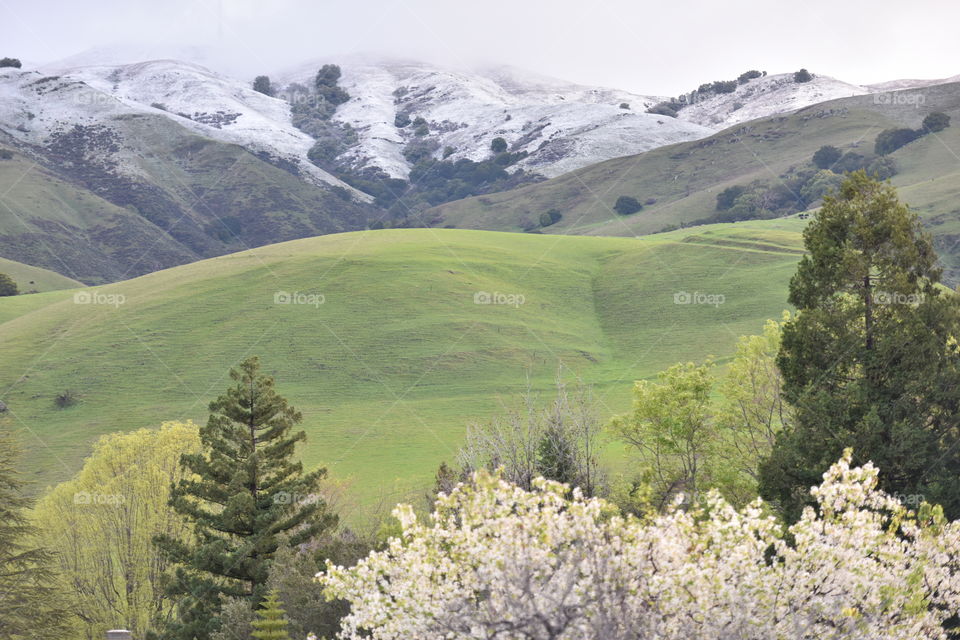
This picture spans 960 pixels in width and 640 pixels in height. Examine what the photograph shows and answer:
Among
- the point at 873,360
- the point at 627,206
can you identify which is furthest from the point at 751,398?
the point at 627,206

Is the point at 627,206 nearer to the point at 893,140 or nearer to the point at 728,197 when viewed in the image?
the point at 728,197

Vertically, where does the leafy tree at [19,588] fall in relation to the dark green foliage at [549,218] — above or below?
below

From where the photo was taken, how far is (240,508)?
84.6 feet

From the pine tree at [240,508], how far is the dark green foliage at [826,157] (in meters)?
159

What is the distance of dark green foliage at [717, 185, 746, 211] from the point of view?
157 metres

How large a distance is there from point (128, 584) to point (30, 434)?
1068 inches

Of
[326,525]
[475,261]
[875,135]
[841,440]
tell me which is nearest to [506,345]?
[475,261]

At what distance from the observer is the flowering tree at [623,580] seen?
9.17 meters

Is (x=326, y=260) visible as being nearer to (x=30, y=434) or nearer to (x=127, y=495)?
(x=30, y=434)

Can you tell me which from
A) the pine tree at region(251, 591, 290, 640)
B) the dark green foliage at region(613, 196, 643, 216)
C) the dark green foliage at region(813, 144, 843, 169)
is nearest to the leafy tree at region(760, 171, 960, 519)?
the pine tree at region(251, 591, 290, 640)

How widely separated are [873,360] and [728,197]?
145 metres

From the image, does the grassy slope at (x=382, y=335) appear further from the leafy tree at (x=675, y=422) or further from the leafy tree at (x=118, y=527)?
the leafy tree at (x=675, y=422)

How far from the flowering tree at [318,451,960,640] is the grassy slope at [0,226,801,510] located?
35.9 m

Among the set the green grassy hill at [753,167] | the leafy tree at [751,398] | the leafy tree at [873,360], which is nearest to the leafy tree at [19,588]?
the leafy tree at [873,360]
